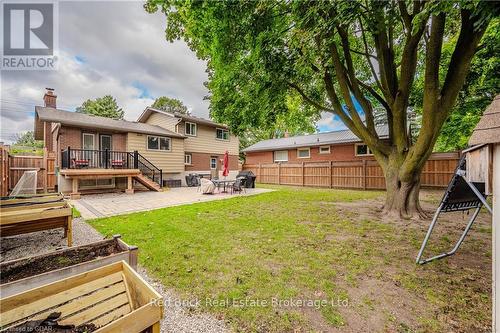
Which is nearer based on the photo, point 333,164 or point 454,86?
point 454,86

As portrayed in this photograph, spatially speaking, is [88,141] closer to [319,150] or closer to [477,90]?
[319,150]

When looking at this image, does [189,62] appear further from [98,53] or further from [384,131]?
[384,131]

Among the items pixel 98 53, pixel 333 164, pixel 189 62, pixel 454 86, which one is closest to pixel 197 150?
pixel 189 62

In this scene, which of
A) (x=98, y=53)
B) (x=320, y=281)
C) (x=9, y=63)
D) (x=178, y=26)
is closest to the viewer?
(x=320, y=281)

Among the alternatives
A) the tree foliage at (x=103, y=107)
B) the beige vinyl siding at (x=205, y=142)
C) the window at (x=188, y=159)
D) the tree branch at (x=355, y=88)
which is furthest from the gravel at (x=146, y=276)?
the tree foliage at (x=103, y=107)

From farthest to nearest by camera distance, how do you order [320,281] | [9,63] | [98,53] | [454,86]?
1. [98,53]
2. [9,63]
3. [454,86]
4. [320,281]

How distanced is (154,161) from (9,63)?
360 inches

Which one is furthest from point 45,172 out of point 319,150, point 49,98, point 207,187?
point 319,150

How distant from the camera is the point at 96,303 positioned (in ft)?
5.56

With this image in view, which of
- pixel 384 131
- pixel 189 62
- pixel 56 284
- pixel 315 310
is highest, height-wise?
pixel 189 62

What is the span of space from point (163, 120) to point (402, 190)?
17579 mm

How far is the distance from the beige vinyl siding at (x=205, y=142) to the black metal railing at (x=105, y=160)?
4105mm

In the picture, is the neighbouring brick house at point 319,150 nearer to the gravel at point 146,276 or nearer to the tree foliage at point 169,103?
the gravel at point 146,276

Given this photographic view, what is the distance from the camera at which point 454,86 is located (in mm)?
4801
